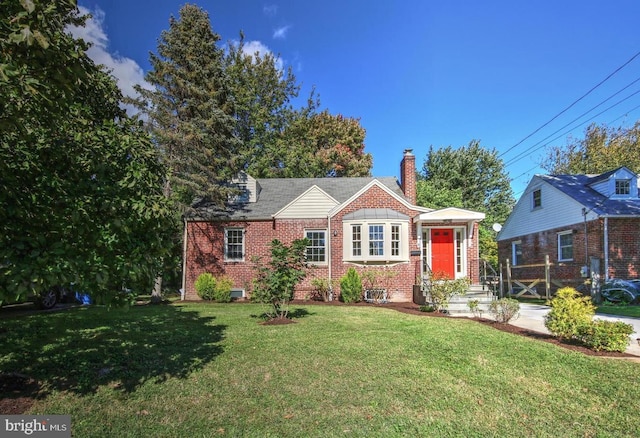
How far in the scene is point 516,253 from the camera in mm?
21516

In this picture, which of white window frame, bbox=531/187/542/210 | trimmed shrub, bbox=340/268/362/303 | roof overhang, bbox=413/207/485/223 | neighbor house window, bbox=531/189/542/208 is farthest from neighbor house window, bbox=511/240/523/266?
trimmed shrub, bbox=340/268/362/303

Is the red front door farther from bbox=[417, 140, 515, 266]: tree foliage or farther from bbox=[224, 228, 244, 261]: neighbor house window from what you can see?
bbox=[417, 140, 515, 266]: tree foliage

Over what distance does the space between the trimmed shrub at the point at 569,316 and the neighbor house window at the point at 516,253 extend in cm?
1541

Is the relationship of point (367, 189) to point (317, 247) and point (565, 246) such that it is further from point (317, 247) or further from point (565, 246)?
point (565, 246)

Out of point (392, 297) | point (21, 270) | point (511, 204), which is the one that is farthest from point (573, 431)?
point (511, 204)

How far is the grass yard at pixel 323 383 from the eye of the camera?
3.75 meters

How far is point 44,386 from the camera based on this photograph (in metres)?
4.68

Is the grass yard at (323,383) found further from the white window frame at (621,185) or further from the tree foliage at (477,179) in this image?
the tree foliage at (477,179)

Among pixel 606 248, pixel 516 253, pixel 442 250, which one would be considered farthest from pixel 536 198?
pixel 442 250

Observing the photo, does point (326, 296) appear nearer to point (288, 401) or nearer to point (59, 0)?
point (288, 401)

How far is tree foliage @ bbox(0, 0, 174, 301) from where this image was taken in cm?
277

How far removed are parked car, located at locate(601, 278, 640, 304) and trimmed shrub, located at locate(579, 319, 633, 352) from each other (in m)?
9.71

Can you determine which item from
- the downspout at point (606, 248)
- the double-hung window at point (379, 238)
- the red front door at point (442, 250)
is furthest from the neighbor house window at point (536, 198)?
the double-hung window at point (379, 238)

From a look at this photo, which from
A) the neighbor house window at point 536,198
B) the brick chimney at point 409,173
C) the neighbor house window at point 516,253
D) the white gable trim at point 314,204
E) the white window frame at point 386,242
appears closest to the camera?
the white window frame at point 386,242
